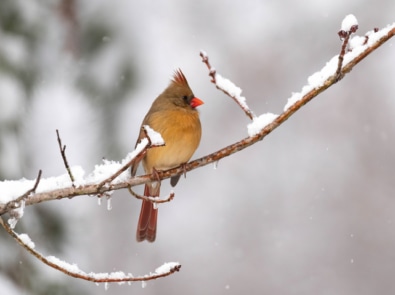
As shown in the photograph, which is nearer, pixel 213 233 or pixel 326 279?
pixel 326 279

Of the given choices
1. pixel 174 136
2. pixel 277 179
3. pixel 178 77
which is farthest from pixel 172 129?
pixel 277 179

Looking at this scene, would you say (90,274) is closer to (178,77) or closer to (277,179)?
(178,77)

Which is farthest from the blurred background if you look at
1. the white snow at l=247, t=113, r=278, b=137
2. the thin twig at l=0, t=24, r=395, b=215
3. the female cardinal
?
the white snow at l=247, t=113, r=278, b=137

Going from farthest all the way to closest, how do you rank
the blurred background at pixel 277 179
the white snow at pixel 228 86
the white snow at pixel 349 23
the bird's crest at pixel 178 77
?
the blurred background at pixel 277 179, the bird's crest at pixel 178 77, the white snow at pixel 228 86, the white snow at pixel 349 23

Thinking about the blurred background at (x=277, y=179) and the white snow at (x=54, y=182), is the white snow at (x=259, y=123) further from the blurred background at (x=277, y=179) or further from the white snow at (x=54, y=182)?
the blurred background at (x=277, y=179)

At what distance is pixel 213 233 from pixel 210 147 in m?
1.30

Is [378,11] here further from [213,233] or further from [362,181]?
[213,233]

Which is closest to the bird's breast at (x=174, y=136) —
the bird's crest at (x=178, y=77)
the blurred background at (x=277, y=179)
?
the bird's crest at (x=178, y=77)

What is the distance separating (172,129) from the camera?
3.82m

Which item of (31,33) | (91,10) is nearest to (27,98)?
(31,33)

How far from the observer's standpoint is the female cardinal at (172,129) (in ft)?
12.4

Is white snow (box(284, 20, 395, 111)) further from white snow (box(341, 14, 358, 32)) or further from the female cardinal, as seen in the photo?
the female cardinal

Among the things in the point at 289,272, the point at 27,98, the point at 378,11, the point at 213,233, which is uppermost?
the point at 378,11

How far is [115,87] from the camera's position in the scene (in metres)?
4.04
